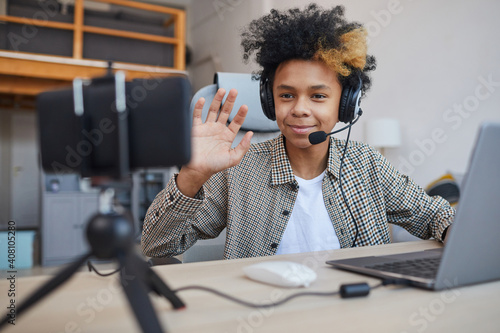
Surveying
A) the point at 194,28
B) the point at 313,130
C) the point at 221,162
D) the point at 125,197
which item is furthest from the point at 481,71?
the point at 194,28

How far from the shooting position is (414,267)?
2.03 ft

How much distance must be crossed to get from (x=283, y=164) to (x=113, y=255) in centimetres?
78

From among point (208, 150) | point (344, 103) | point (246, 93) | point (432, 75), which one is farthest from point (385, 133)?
point (208, 150)

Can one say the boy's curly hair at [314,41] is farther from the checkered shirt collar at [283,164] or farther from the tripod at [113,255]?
the tripod at [113,255]

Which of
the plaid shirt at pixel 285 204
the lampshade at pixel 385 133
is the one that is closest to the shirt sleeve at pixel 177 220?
the plaid shirt at pixel 285 204

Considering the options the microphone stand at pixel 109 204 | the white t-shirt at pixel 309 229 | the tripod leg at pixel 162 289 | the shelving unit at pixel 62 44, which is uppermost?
the shelving unit at pixel 62 44

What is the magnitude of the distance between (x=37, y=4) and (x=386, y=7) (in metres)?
3.34

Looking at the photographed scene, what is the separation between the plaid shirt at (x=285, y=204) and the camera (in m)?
1.06

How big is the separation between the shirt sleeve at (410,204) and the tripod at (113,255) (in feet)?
3.00

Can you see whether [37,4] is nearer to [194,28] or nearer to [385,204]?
[194,28]

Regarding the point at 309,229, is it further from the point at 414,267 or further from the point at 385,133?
the point at 385,133

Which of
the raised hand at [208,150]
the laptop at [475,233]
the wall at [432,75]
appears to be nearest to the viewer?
the laptop at [475,233]

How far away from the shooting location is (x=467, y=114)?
93.4 inches

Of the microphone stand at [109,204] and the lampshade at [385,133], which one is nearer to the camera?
the microphone stand at [109,204]
